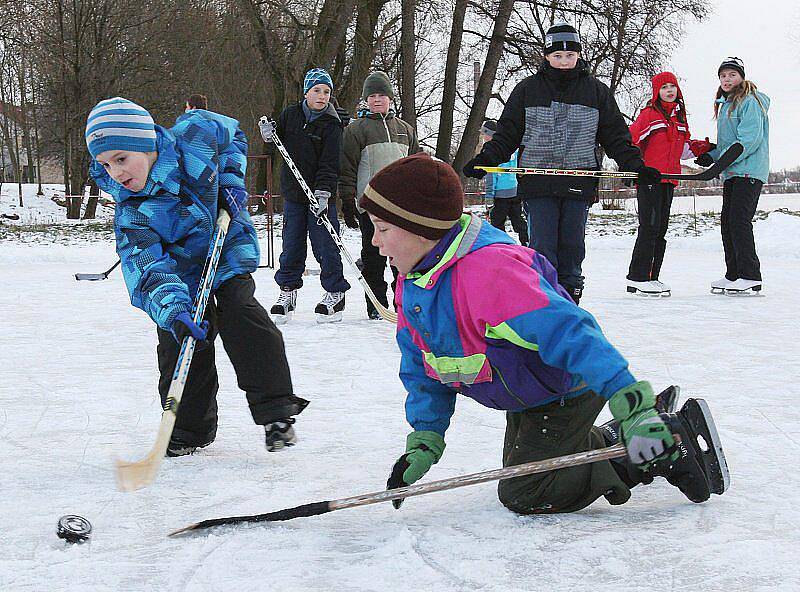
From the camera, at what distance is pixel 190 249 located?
2805 mm

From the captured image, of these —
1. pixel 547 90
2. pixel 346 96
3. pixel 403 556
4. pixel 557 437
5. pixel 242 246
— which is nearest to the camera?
pixel 403 556

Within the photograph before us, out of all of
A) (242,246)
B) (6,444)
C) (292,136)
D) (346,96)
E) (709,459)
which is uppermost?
(346,96)

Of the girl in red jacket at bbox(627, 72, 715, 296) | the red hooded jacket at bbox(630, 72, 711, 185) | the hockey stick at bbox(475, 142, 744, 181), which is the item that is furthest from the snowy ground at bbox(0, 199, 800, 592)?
the red hooded jacket at bbox(630, 72, 711, 185)

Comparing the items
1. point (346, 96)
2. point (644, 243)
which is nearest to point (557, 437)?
point (644, 243)

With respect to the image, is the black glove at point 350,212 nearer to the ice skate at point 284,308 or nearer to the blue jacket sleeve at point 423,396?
the ice skate at point 284,308

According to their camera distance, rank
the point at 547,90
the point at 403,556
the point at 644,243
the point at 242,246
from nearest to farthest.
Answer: the point at 403,556 < the point at 242,246 < the point at 547,90 < the point at 644,243

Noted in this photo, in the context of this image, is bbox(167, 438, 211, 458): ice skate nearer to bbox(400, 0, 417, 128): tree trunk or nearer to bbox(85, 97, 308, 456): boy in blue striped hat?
bbox(85, 97, 308, 456): boy in blue striped hat

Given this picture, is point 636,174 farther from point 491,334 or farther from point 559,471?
point 491,334

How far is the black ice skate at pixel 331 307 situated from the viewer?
18.7ft

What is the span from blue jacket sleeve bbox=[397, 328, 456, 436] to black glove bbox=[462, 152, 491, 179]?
2.68 metres

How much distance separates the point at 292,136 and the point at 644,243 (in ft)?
8.61

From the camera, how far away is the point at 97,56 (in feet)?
70.8


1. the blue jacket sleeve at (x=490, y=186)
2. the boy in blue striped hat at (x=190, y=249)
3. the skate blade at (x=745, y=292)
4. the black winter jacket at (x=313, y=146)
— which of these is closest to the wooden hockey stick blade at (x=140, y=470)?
the boy in blue striped hat at (x=190, y=249)

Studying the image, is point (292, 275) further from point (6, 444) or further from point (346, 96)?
point (346, 96)
